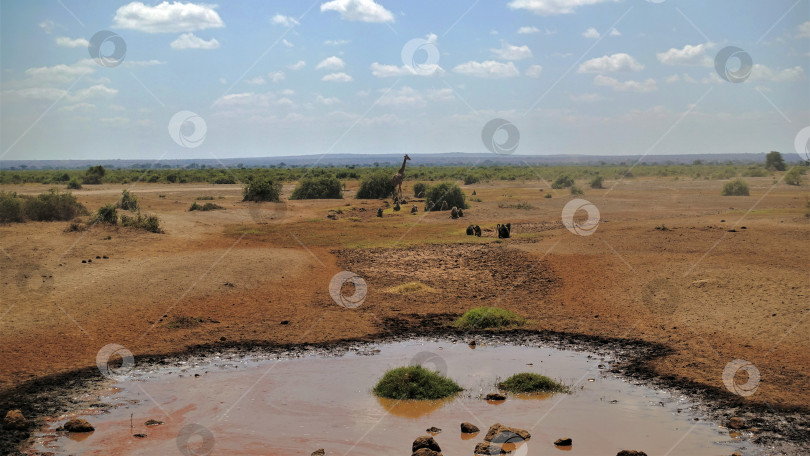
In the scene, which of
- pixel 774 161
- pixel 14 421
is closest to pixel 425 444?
pixel 14 421

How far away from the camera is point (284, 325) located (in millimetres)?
14227

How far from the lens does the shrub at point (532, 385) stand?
10.5 m

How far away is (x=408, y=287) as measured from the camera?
17.3 m

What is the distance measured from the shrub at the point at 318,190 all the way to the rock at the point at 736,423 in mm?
38028

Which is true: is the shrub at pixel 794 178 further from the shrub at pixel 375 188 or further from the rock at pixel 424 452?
the rock at pixel 424 452

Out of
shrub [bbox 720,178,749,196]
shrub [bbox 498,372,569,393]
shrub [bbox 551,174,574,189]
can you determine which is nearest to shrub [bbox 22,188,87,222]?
shrub [bbox 498,372,569,393]

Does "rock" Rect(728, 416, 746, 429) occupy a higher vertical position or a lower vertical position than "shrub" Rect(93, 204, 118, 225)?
lower

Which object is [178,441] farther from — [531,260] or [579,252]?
[579,252]

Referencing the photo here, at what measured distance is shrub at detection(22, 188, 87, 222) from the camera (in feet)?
74.0

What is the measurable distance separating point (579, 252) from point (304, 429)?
13.6m

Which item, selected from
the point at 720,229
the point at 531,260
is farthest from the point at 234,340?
the point at 720,229

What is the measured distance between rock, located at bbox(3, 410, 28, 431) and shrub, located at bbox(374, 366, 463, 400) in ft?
15.4

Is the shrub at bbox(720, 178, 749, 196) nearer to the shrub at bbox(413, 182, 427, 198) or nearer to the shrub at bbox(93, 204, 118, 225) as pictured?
the shrub at bbox(413, 182, 427, 198)

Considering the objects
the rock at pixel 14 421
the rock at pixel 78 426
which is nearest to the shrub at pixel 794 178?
the rock at pixel 78 426
